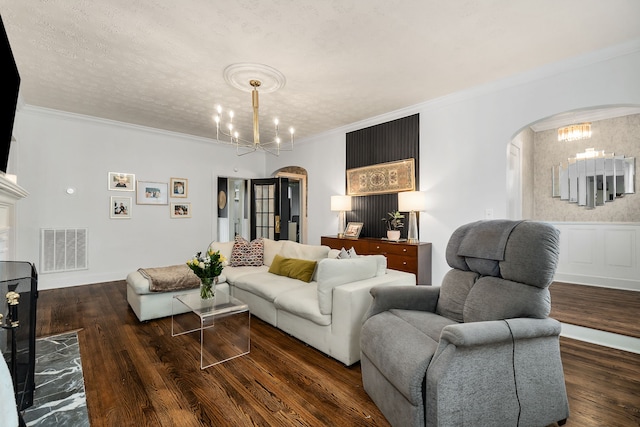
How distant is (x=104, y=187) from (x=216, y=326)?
3594mm

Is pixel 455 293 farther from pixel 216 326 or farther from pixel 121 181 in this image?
pixel 121 181

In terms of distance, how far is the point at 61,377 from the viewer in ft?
6.97

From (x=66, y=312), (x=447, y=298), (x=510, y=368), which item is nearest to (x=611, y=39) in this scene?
(x=447, y=298)

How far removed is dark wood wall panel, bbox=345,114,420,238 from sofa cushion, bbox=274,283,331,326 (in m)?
2.20

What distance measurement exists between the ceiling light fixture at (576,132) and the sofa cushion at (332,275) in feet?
14.7

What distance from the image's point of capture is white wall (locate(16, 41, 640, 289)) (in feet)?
10.3

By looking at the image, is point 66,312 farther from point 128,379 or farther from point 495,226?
point 495,226

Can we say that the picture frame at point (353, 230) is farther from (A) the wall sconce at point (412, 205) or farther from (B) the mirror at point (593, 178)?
(B) the mirror at point (593, 178)

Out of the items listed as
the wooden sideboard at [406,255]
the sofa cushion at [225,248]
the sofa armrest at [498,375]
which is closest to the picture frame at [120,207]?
the sofa cushion at [225,248]

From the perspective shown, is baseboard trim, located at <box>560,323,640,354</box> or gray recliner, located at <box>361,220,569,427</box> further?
baseboard trim, located at <box>560,323,640,354</box>

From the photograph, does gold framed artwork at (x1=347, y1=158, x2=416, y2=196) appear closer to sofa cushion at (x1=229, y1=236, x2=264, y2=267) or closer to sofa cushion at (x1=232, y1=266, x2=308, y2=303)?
sofa cushion at (x1=229, y1=236, x2=264, y2=267)

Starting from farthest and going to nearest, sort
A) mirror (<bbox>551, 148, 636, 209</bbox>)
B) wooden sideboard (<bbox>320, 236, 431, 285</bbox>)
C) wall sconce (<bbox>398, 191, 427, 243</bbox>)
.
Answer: mirror (<bbox>551, 148, 636, 209</bbox>) < wall sconce (<bbox>398, 191, 427, 243</bbox>) < wooden sideboard (<bbox>320, 236, 431, 285</bbox>)

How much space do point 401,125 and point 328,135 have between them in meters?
1.59

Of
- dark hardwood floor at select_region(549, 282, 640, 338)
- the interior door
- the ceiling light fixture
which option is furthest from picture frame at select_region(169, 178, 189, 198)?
the ceiling light fixture
